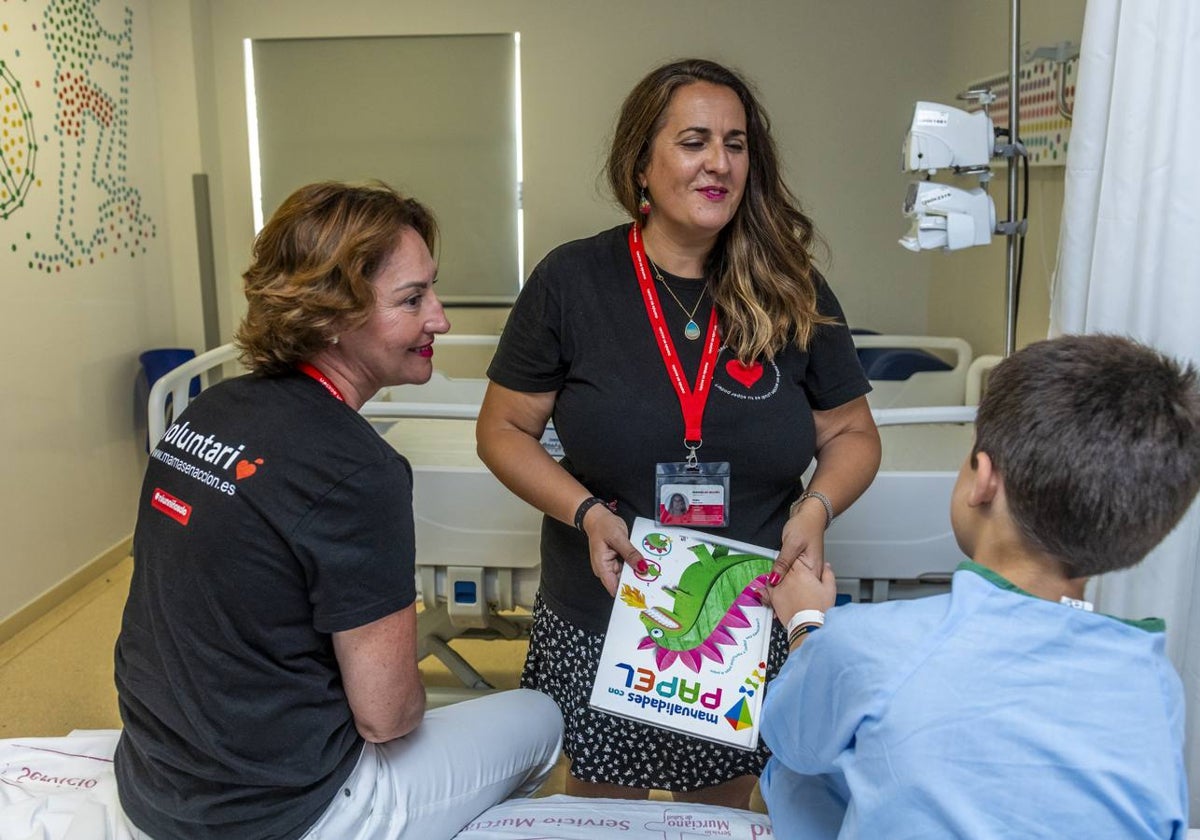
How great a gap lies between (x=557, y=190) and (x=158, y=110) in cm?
180

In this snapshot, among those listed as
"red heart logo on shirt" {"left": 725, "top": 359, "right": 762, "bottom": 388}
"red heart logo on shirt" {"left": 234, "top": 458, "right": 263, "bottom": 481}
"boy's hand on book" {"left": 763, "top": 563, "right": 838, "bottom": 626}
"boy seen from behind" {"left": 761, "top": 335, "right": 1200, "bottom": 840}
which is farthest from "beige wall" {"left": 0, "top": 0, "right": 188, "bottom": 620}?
"boy seen from behind" {"left": 761, "top": 335, "right": 1200, "bottom": 840}

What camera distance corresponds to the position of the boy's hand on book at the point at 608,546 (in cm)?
163

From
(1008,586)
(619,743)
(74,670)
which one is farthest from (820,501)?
(74,670)

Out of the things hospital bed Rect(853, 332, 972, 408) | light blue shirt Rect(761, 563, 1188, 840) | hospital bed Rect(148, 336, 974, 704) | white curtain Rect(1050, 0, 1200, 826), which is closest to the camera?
light blue shirt Rect(761, 563, 1188, 840)

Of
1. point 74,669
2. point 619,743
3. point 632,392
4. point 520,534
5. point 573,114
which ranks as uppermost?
point 573,114

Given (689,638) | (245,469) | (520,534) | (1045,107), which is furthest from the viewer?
(1045,107)

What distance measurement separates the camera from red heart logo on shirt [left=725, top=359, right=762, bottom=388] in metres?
1.68

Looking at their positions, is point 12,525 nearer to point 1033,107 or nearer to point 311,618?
point 311,618

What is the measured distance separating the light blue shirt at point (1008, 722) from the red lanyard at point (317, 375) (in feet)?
2.43

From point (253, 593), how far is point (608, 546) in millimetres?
577

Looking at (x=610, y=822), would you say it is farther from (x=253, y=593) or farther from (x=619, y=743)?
(x=253, y=593)

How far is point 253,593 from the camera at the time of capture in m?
1.26

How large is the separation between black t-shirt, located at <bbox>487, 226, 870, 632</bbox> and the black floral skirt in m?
0.07

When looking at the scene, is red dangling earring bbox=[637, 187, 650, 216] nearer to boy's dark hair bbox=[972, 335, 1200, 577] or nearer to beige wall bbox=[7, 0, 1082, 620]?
boy's dark hair bbox=[972, 335, 1200, 577]
